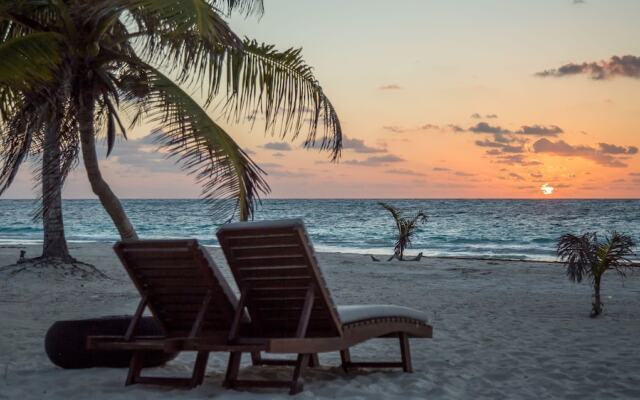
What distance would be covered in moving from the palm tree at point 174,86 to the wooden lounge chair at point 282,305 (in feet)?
7.69

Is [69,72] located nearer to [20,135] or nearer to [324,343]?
[20,135]

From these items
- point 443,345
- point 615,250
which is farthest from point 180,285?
point 615,250

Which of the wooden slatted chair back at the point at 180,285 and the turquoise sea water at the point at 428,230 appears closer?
the wooden slatted chair back at the point at 180,285

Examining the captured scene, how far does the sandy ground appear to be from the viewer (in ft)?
17.6

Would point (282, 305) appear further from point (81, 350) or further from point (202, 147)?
point (202, 147)

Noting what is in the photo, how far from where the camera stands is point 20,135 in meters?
7.95

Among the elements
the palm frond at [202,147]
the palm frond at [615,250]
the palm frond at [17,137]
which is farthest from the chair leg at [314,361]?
the palm frond at [615,250]

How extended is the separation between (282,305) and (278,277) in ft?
0.84

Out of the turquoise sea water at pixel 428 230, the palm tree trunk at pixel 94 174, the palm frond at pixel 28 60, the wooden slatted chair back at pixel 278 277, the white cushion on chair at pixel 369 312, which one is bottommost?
the turquoise sea water at pixel 428 230

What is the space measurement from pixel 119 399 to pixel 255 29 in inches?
165

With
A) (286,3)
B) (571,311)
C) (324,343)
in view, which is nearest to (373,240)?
(571,311)

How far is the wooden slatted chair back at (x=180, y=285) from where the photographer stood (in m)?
5.10

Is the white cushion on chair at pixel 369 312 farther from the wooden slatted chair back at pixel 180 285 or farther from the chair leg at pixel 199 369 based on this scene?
the chair leg at pixel 199 369

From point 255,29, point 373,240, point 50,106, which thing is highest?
point 255,29
